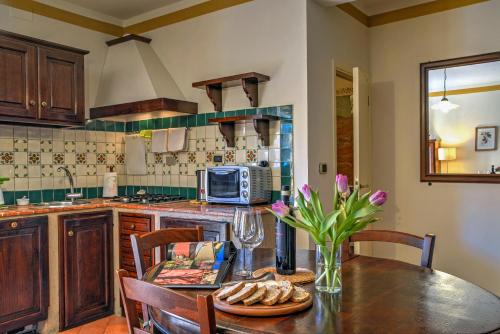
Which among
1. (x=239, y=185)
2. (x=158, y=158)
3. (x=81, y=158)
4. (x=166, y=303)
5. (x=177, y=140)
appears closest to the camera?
(x=166, y=303)

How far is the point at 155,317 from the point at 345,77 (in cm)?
282

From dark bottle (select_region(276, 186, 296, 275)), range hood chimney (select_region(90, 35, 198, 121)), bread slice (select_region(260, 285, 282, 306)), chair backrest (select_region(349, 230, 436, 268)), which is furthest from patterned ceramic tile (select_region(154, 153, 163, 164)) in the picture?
bread slice (select_region(260, 285, 282, 306))

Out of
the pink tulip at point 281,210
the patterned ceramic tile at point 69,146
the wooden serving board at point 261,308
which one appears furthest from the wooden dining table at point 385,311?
the patterned ceramic tile at point 69,146

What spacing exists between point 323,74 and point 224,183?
3.70 ft

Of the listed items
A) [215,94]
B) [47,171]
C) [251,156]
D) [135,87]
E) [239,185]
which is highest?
[135,87]

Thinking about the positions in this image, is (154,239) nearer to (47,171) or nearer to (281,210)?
(281,210)

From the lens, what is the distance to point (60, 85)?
3.26 metres

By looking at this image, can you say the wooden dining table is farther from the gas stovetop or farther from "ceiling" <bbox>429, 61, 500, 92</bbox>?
"ceiling" <bbox>429, 61, 500, 92</bbox>

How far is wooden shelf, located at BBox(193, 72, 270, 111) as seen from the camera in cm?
304

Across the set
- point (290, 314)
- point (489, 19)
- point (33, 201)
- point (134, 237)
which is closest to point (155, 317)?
point (290, 314)

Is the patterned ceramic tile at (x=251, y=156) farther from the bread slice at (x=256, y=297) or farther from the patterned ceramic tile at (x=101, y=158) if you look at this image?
the bread slice at (x=256, y=297)

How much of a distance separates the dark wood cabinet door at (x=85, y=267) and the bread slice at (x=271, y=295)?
2.27 meters

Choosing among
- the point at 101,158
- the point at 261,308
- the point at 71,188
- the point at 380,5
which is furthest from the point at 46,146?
the point at 380,5

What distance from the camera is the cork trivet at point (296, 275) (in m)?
1.34
